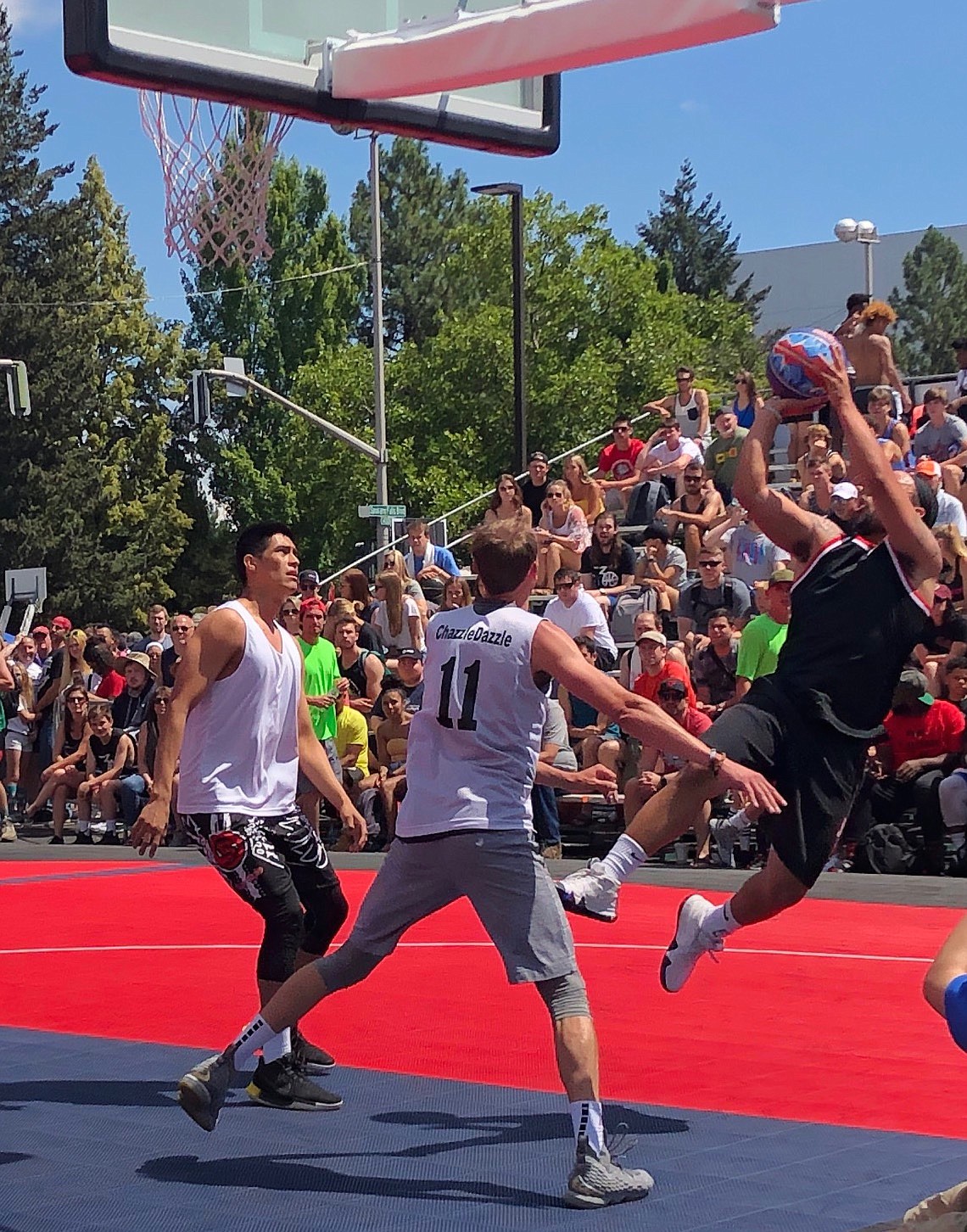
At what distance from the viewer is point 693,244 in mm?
92000

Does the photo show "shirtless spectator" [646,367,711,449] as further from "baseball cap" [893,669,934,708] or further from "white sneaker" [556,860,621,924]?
"white sneaker" [556,860,621,924]

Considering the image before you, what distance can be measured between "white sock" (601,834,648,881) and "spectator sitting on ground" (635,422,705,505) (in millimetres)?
12676

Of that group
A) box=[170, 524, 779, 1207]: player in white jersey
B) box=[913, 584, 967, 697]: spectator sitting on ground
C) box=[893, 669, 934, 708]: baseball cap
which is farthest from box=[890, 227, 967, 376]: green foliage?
box=[170, 524, 779, 1207]: player in white jersey

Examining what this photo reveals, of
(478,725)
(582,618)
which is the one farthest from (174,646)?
(478,725)

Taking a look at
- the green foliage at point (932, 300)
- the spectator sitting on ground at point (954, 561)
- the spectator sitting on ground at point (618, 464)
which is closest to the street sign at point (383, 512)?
the spectator sitting on ground at point (618, 464)

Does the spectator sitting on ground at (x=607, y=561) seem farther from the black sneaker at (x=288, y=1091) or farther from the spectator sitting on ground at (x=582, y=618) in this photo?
the black sneaker at (x=288, y=1091)

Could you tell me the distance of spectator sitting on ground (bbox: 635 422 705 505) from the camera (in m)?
19.5

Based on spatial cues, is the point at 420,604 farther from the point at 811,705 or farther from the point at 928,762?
the point at 811,705

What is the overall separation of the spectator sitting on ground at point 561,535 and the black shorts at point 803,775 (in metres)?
11.4

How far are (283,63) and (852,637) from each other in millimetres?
3940

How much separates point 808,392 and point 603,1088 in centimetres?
270

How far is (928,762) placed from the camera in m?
13.1

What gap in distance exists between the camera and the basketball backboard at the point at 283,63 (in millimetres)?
7988

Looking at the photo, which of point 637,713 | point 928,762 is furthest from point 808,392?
point 928,762
